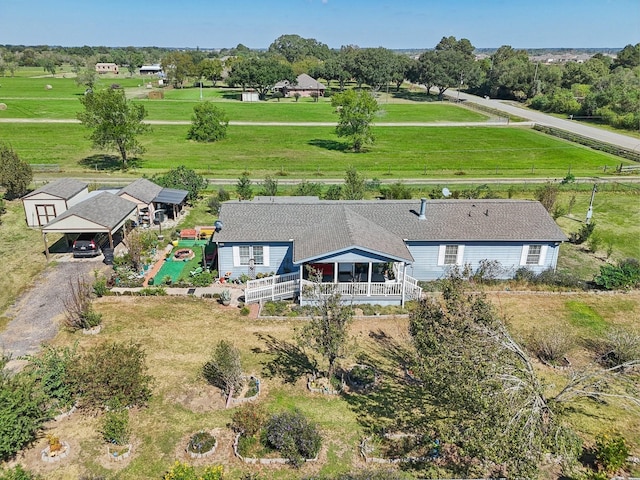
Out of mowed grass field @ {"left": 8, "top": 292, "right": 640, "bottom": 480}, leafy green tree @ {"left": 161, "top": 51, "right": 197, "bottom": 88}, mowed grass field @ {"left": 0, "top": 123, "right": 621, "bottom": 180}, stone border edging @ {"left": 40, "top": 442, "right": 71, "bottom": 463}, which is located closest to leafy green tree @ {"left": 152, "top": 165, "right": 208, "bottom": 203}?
mowed grass field @ {"left": 0, "top": 123, "right": 621, "bottom": 180}

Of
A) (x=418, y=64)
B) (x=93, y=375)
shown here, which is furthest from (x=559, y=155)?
(x=418, y=64)

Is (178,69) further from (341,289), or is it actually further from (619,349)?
(619,349)

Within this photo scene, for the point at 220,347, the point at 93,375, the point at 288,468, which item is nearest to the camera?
the point at 288,468

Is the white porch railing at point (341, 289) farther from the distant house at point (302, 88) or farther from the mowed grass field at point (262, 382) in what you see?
the distant house at point (302, 88)

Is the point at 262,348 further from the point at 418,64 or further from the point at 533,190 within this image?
the point at 418,64

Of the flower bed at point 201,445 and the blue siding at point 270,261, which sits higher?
the blue siding at point 270,261

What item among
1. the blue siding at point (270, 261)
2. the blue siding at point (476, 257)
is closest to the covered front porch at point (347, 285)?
the blue siding at point (270, 261)
